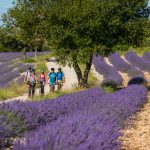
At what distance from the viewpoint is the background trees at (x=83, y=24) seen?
20750 mm

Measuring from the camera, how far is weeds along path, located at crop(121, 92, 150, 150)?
31.1ft

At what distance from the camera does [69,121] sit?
24.9 ft

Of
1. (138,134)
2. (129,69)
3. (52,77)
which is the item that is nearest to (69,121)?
(138,134)

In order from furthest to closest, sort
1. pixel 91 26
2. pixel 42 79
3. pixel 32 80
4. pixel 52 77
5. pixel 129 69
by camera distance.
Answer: pixel 129 69 → pixel 91 26 → pixel 42 79 → pixel 52 77 → pixel 32 80

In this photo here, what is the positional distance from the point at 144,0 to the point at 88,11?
3.05 metres

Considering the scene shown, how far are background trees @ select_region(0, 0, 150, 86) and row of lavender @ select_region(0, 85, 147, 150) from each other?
4551mm

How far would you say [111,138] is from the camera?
263 inches

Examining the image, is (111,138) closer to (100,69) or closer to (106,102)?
(106,102)

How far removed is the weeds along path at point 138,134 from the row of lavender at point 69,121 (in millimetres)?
272

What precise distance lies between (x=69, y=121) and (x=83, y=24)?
13296mm

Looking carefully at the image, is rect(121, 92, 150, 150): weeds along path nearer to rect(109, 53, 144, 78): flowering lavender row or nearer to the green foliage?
the green foliage

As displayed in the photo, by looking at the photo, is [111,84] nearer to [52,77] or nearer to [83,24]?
[83,24]

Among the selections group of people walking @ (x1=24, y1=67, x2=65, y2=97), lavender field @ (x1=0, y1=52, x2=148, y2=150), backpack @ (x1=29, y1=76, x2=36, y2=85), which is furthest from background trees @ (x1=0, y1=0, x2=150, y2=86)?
lavender field @ (x1=0, y1=52, x2=148, y2=150)

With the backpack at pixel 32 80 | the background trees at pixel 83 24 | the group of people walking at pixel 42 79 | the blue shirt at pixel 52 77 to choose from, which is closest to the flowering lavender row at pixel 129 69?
the background trees at pixel 83 24
